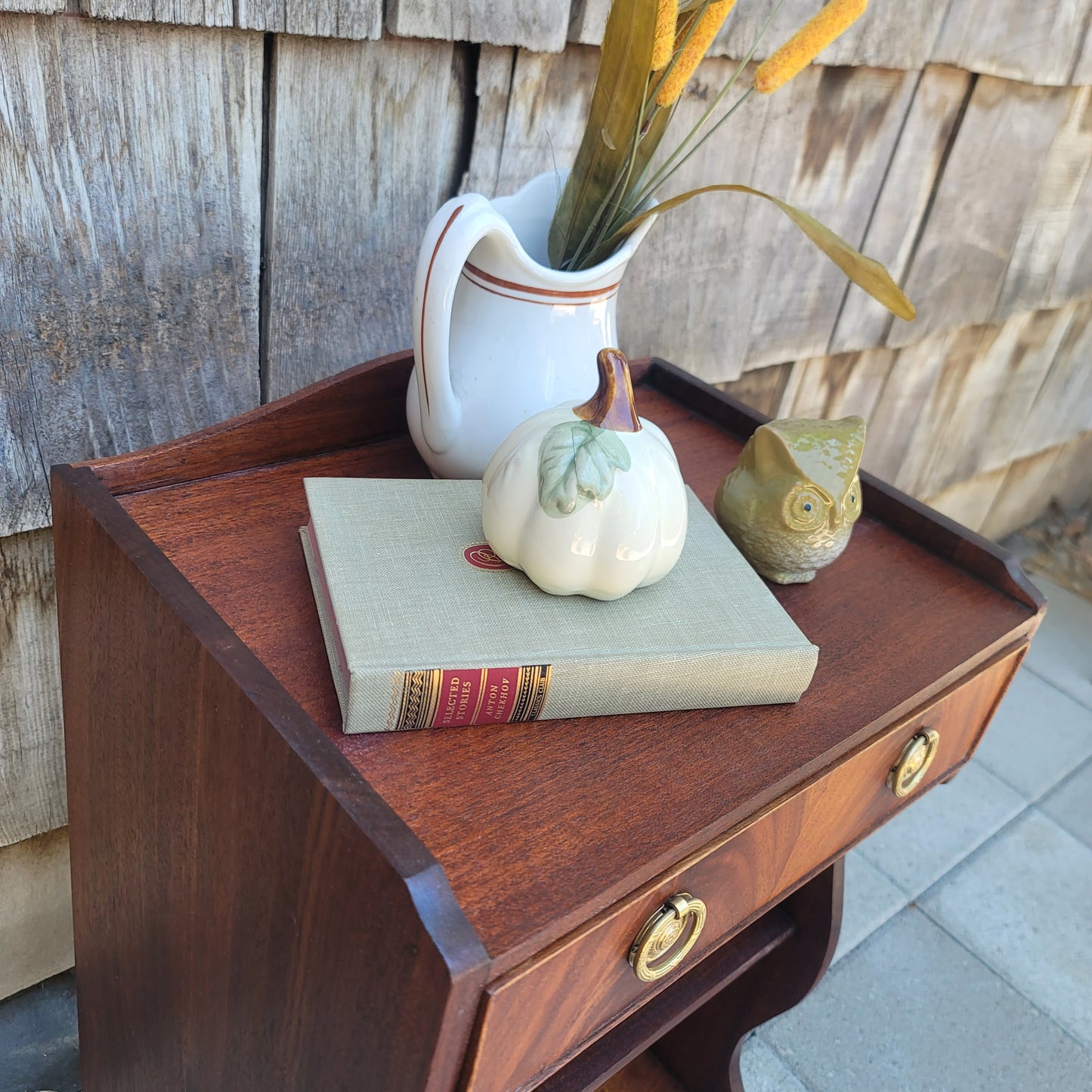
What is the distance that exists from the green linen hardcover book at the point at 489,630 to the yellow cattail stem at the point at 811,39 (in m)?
0.28

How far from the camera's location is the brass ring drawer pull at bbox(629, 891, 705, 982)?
1.66 ft

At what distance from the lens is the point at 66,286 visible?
2.24 feet

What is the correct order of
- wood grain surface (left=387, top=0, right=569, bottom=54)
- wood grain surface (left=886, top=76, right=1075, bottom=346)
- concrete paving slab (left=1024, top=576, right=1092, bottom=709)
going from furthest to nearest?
concrete paving slab (left=1024, top=576, right=1092, bottom=709) < wood grain surface (left=886, top=76, right=1075, bottom=346) < wood grain surface (left=387, top=0, right=569, bottom=54)

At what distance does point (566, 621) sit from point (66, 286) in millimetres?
417

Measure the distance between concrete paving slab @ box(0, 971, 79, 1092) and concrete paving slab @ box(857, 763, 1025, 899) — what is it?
0.99m

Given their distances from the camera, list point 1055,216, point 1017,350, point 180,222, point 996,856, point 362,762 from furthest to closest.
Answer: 1. point 1017,350
2. point 1055,216
3. point 996,856
4. point 180,222
5. point 362,762

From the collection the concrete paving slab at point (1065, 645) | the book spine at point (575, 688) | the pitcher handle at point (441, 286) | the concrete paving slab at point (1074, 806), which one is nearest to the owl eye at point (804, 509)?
the book spine at point (575, 688)

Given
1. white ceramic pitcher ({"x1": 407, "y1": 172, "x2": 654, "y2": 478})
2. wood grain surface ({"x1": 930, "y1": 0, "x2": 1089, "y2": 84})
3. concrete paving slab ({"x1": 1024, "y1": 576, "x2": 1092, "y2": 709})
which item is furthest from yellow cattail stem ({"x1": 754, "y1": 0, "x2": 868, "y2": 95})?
concrete paving slab ({"x1": 1024, "y1": 576, "x2": 1092, "y2": 709})

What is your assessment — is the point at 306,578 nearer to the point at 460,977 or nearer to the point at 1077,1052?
the point at 460,977

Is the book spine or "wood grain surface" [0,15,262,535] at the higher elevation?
"wood grain surface" [0,15,262,535]

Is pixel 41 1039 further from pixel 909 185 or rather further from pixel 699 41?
pixel 909 185

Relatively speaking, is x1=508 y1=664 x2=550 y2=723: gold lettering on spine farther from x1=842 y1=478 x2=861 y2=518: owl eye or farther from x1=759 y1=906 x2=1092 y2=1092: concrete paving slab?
x1=759 y1=906 x2=1092 y2=1092: concrete paving slab

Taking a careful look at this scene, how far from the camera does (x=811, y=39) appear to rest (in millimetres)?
541

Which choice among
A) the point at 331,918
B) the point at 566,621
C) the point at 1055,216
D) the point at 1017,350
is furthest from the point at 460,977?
the point at 1017,350
